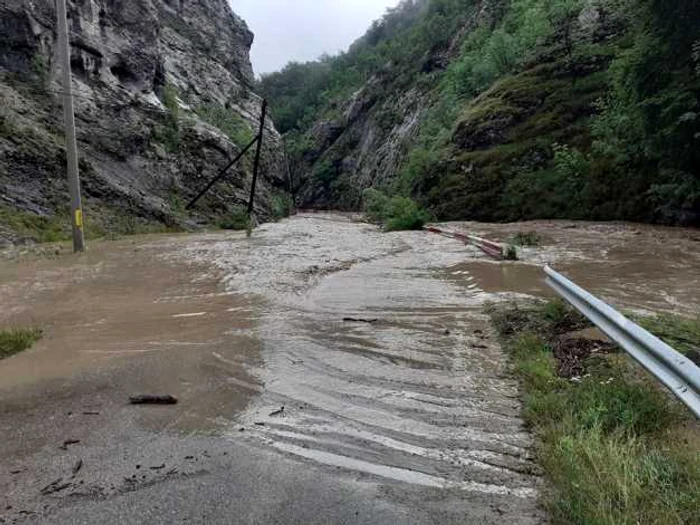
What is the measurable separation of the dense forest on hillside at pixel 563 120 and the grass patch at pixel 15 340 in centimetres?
1634

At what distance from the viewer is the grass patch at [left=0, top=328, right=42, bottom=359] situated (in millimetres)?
A: 5508

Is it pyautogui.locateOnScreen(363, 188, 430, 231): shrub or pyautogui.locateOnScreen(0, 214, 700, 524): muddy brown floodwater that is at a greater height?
pyautogui.locateOnScreen(363, 188, 430, 231): shrub

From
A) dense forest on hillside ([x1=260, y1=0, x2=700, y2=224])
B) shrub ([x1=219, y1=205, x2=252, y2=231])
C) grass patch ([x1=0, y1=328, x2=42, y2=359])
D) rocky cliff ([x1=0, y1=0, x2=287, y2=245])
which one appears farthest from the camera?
shrub ([x1=219, y1=205, x2=252, y2=231])

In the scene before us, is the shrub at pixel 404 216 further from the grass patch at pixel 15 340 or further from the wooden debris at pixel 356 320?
the grass patch at pixel 15 340

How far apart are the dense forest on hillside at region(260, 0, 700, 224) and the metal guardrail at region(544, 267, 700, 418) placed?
13891 mm

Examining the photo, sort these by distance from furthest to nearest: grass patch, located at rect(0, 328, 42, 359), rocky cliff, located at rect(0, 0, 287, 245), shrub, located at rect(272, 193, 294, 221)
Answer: shrub, located at rect(272, 193, 294, 221) → rocky cliff, located at rect(0, 0, 287, 245) → grass patch, located at rect(0, 328, 42, 359)

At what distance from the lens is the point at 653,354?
3186mm

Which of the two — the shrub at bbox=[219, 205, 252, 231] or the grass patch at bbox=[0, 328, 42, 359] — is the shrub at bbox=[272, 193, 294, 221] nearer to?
the shrub at bbox=[219, 205, 252, 231]

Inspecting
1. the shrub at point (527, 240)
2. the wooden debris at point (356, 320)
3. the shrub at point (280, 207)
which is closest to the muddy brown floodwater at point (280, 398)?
the wooden debris at point (356, 320)

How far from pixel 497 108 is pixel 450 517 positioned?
3263 centimetres

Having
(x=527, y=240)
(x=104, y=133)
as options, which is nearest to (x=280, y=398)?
(x=527, y=240)

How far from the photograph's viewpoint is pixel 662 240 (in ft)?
48.0

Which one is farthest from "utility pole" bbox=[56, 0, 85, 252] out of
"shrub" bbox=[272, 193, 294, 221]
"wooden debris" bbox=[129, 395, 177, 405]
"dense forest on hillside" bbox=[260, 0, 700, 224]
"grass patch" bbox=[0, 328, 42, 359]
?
"shrub" bbox=[272, 193, 294, 221]

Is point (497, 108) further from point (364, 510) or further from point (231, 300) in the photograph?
point (364, 510)
